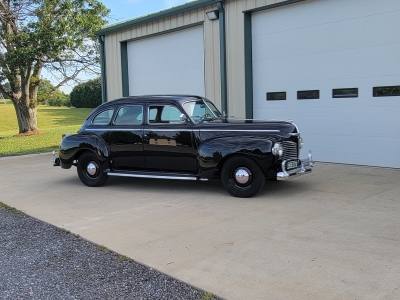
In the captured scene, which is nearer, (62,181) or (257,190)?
(257,190)

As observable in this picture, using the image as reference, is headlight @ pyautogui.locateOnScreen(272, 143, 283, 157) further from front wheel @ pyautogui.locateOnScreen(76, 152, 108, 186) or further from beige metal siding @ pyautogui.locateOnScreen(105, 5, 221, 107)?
beige metal siding @ pyautogui.locateOnScreen(105, 5, 221, 107)

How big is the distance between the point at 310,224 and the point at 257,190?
1.53m

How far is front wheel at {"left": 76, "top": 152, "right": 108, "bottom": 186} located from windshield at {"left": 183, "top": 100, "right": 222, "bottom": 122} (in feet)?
6.92

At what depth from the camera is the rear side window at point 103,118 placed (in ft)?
27.2

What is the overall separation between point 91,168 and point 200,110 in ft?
8.08

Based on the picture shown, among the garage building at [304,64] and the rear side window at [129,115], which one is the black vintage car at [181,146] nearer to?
the rear side window at [129,115]

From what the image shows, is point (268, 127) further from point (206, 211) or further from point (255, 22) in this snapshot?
point (255, 22)

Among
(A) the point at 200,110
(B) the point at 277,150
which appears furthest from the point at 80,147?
(B) the point at 277,150

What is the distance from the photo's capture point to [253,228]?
5316 millimetres

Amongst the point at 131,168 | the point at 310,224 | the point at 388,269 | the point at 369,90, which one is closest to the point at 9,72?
the point at 131,168

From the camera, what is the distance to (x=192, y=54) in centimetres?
1314

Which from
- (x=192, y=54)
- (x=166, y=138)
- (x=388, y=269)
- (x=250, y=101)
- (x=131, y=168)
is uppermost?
(x=192, y=54)

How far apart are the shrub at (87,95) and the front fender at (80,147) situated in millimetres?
42839

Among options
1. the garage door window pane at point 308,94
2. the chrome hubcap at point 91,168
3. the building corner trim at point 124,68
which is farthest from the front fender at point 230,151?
the building corner trim at point 124,68
